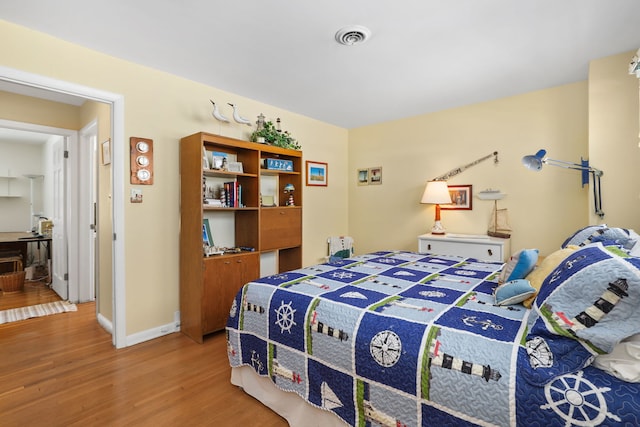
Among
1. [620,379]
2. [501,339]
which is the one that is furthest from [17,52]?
[620,379]

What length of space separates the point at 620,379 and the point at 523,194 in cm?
288

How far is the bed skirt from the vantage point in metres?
1.54

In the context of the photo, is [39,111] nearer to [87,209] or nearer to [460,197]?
[87,209]

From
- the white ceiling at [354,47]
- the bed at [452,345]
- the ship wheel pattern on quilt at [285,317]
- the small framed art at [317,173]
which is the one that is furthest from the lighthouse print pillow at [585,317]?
the small framed art at [317,173]

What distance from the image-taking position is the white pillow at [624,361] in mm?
939

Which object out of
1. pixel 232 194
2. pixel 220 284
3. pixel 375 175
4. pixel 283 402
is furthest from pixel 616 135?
pixel 220 284

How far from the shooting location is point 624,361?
0.96 meters

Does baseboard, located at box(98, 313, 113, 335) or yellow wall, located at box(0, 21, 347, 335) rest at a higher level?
yellow wall, located at box(0, 21, 347, 335)

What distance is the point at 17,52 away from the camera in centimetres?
212

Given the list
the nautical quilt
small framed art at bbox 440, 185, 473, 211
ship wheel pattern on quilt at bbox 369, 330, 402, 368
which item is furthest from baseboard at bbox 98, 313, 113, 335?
small framed art at bbox 440, 185, 473, 211

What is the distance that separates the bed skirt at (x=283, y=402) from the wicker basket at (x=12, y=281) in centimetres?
415

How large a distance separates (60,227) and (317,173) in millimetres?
3416

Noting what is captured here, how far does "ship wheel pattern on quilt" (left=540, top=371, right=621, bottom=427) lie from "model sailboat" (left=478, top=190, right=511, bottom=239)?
9.07ft

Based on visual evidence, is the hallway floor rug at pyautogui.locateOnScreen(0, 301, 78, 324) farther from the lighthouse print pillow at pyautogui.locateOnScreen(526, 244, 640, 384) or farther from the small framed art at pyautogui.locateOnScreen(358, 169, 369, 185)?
the lighthouse print pillow at pyautogui.locateOnScreen(526, 244, 640, 384)
